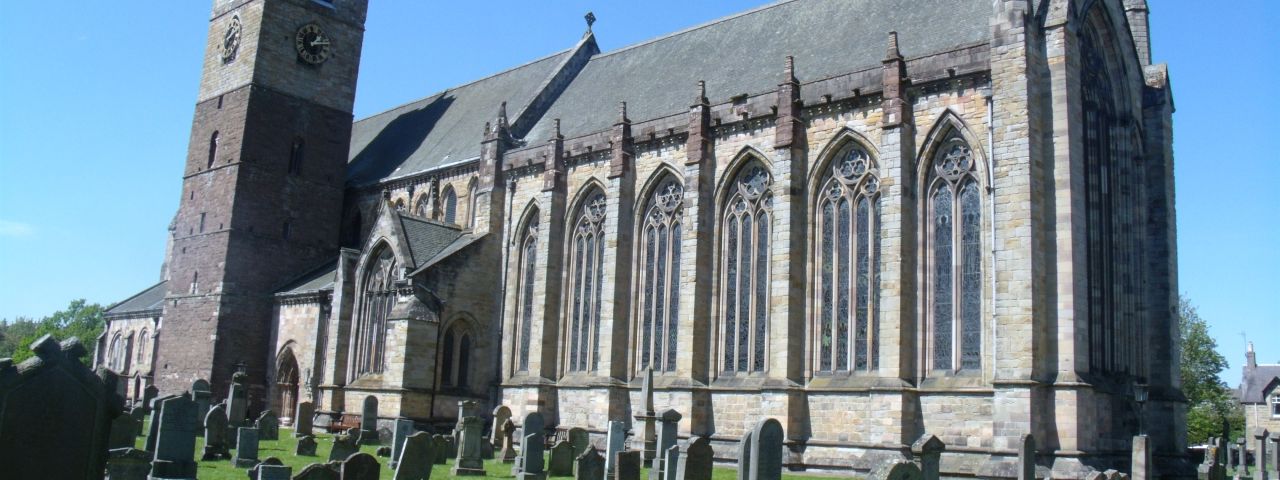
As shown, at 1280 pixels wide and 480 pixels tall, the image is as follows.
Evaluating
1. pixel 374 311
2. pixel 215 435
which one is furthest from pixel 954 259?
pixel 374 311

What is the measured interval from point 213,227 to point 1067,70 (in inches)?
1273

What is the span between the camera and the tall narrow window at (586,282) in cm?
3175

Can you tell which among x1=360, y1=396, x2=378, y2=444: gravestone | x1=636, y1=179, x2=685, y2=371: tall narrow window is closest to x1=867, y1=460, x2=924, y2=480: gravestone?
x1=636, y1=179, x2=685, y2=371: tall narrow window

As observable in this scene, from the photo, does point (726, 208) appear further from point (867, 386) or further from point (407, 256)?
point (407, 256)

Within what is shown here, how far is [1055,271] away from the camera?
2161cm

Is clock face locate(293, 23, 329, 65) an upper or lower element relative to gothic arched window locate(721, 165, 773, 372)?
upper

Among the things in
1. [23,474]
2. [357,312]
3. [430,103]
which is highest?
[430,103]

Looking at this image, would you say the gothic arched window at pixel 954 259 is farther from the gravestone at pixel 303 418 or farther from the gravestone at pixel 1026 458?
the gravestone at pixel 303 418

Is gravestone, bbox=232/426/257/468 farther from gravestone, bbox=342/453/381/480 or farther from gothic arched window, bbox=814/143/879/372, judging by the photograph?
gothic arched window, bbox=814/143/879/372

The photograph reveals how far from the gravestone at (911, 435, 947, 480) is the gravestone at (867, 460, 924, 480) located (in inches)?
67.3

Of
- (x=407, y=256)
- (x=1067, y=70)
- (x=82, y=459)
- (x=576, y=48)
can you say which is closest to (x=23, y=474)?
(x=82, y=459)

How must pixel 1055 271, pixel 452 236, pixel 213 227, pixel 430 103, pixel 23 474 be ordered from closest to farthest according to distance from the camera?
pixel 23 474
pixel 1055 271
pixel 452 236
pixel 213 227
pixel 430 103

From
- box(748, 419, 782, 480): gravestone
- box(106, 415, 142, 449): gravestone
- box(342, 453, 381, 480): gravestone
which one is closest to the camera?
box(342, 453, 381, 480): gravestone

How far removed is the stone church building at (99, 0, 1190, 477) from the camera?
73.2 ft
